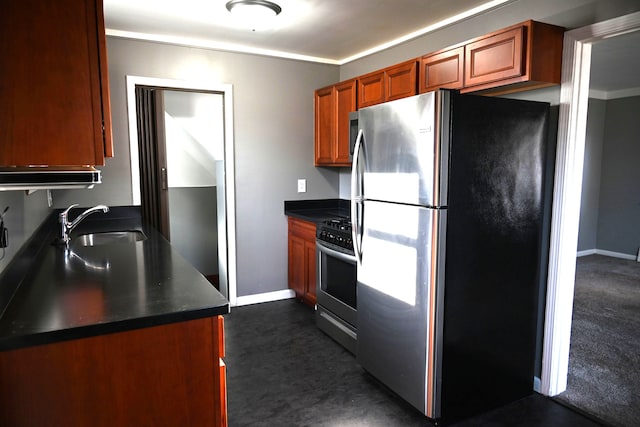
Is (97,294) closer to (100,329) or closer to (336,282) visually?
(100,329)

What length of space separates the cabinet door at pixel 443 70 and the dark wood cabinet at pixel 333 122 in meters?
0.86

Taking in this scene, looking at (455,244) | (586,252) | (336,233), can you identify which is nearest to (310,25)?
(336,233)

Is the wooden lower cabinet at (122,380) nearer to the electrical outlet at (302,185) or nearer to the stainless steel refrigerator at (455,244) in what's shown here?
the stainless steel refrigerator at (455,244)

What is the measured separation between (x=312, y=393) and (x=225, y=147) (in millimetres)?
2295

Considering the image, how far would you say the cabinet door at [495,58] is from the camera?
7.04 ft

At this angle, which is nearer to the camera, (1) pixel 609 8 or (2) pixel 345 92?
(1) pixel 609 8

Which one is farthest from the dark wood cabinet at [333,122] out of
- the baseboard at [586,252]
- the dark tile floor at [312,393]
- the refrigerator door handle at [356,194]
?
the baseboard at [586,252]

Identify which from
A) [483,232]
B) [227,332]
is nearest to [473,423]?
[483,232]

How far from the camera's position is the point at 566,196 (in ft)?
7.60

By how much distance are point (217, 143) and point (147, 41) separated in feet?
4.91

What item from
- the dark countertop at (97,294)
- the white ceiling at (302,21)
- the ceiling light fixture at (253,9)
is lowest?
the dark countertop at (97,294)

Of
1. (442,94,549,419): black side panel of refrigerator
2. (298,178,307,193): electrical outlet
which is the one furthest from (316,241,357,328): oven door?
(298,178,307,193): electrical outlet

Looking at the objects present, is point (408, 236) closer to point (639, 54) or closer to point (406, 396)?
point (406, 396)

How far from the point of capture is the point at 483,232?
7.09 feet
